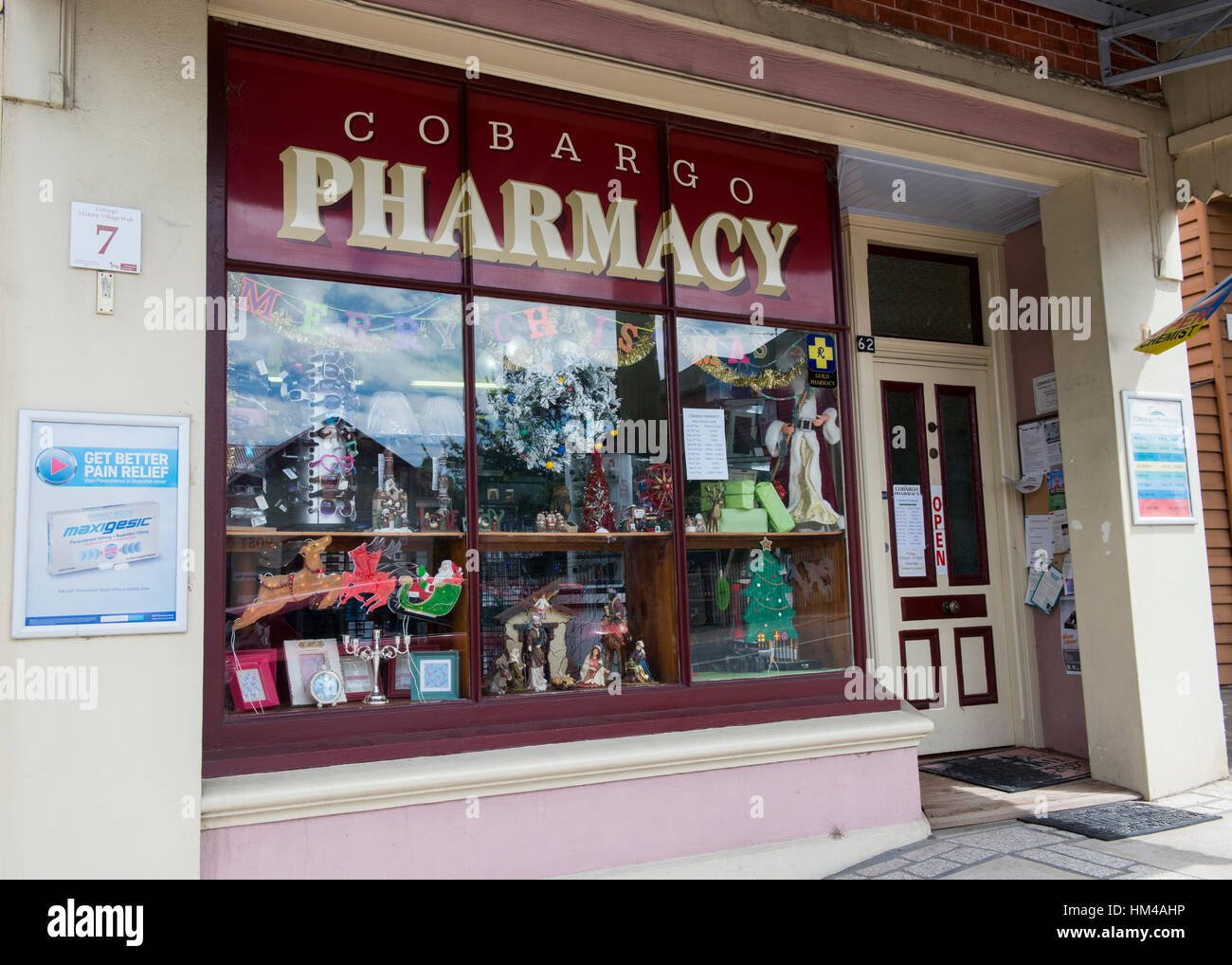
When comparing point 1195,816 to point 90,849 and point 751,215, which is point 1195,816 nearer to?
point 751,215

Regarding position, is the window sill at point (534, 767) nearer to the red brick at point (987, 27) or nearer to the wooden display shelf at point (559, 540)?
the wooden display shelf at point (559, 540)

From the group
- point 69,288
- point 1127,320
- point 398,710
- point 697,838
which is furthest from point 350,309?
point 1127,320

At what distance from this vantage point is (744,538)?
16.2ft

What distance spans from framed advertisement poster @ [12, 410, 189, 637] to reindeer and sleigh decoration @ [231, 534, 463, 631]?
0.51 m

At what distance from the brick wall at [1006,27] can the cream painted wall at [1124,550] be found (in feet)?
2.50

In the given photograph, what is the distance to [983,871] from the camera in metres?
4.26

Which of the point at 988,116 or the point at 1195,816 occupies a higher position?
the point at 988,116

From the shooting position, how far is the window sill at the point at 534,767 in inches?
136

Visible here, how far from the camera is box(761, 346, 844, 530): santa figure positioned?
5.09 m

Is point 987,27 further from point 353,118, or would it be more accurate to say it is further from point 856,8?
point 353,118

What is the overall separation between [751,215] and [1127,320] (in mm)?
2597

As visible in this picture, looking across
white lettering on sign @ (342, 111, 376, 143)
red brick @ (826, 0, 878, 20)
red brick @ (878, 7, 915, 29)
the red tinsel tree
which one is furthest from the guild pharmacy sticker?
red brick @ (878, 7, 915, 29)

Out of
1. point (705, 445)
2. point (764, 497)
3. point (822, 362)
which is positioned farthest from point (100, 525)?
point (822, 362)

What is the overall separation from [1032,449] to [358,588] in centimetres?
487
